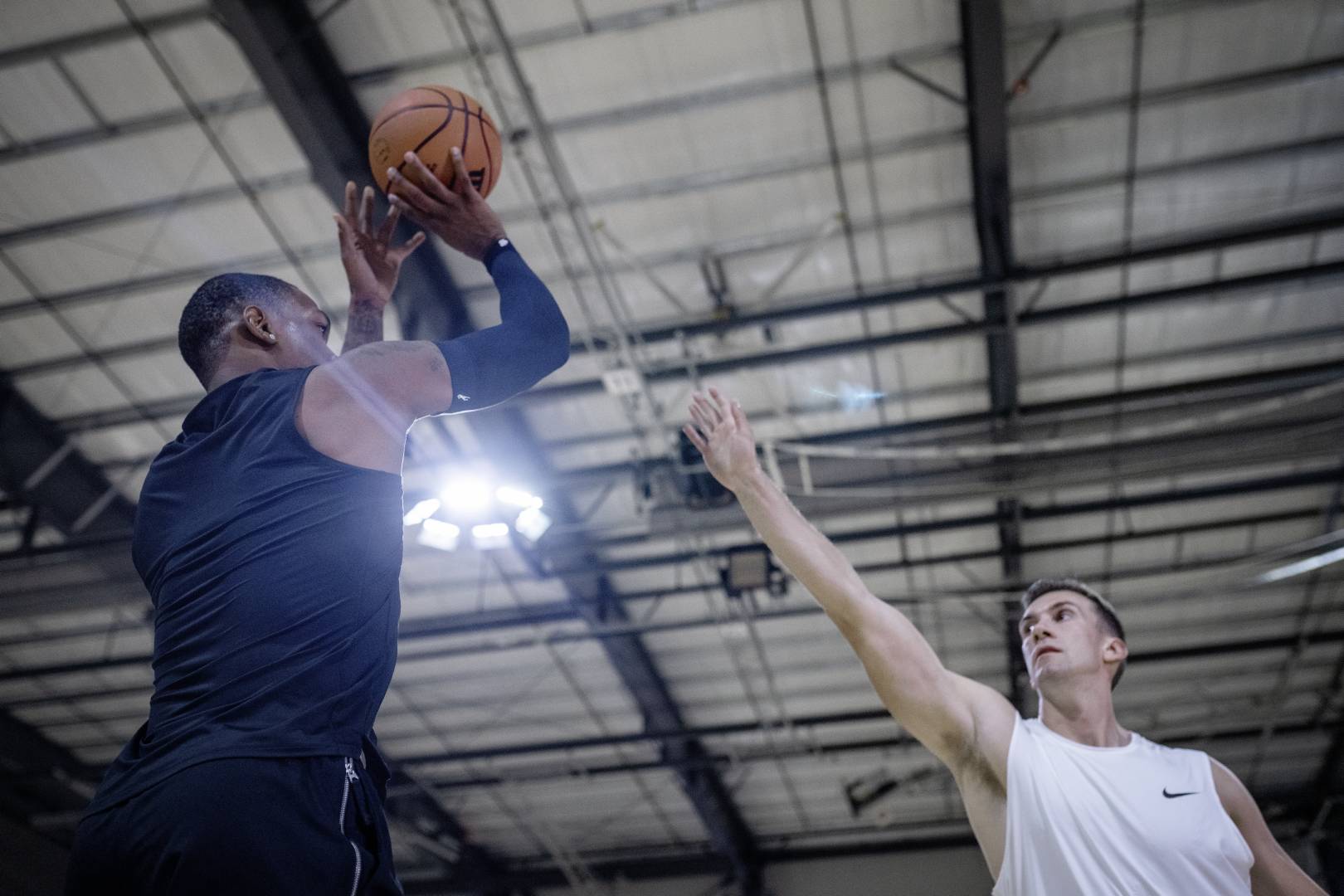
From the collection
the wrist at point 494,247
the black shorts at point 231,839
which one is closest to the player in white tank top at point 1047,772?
the wrist at point 494,247

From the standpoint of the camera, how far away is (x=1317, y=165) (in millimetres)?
8805

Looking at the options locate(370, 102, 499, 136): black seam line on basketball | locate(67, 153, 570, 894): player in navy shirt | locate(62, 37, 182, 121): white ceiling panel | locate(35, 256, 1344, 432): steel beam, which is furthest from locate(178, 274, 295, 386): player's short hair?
locate(35, 256, 1344, 432): steel beam

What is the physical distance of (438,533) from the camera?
34.8 ft

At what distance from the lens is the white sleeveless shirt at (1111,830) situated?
205cm

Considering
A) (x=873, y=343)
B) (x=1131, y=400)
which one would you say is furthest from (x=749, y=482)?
(x=1131, y=400)

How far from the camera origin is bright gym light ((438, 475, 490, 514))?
10.2 meters

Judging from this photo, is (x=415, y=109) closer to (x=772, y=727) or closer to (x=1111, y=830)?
(x=1111, y=830)

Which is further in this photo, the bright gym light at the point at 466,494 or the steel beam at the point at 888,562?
the steel beam at the point at 888,562

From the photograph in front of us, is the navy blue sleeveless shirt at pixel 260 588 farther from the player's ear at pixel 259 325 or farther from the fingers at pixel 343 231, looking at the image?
the fingers at pixel 343 231

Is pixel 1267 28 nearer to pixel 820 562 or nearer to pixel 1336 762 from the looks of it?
pixel 820 562

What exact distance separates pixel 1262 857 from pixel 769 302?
25.8 ft

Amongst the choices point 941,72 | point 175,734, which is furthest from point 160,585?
point 941,72

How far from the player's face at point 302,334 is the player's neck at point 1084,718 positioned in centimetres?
191

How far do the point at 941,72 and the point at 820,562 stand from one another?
7029 millimetres
